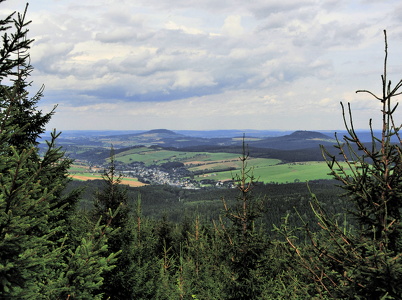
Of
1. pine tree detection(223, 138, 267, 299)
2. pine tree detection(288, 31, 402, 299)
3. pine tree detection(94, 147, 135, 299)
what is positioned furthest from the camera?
pine tree detection(94, 147, 135, 299)

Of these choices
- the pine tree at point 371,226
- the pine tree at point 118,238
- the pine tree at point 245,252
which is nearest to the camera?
the pine tree at point 371,226

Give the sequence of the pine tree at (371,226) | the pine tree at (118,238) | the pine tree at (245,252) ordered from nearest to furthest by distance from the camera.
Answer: the pine tree at (371,226), the pine tree at (245,252), the pine tree at (118,238)

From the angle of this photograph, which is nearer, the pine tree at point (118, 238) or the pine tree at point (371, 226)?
the pine tree at point (371, 226)

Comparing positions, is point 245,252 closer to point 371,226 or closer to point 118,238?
point 118,238

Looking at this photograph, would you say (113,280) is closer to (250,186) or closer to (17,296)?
(250,186)

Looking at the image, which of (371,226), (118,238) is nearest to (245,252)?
(118,238)

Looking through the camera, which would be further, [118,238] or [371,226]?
[118,238]

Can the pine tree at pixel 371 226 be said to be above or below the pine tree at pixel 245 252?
above

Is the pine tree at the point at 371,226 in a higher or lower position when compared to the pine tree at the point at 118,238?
higher

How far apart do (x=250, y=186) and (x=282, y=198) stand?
140 m

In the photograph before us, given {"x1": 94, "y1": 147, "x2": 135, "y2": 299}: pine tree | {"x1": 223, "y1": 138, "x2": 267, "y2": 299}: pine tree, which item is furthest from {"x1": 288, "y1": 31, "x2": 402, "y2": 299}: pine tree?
{"x1": 94, "y1": 147, "x2": 135, "y2": 299}: pine tree

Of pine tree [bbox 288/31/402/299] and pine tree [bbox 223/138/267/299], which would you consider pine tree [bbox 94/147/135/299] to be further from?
pine tree [bbox 288/31/402/299]

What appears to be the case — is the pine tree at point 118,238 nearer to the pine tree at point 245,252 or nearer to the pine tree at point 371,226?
the pine tree at point 245,252

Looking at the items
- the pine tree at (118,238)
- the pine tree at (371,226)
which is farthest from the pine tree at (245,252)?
the pine tree at (371,226)
